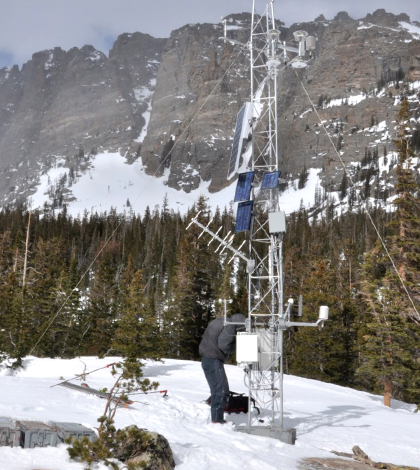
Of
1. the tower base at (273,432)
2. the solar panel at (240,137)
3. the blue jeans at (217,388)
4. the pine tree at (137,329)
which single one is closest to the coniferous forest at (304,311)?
the pine tree at (137,329)

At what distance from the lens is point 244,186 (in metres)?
12.0

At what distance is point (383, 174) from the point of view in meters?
150

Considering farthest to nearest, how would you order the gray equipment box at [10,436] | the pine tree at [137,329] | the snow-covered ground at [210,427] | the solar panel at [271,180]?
the pine tree at [137,329] → the solar panel at [271,180] → the snow-covered ground at [210,427] → the gray equipment box at [10,436]

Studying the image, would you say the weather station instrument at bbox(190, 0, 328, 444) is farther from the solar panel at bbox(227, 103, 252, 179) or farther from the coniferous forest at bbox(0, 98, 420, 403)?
the coniferous forest at bbox(0, 98, 420, 403)

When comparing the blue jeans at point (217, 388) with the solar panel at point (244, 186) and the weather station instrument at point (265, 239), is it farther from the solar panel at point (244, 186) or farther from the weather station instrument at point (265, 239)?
the solar panel at point (244, 186)

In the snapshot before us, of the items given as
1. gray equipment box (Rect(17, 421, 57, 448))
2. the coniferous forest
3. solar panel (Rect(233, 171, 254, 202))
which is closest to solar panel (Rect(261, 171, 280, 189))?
solar panel (Rect(233, 171, 254, 202))

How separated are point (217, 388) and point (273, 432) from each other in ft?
4.37

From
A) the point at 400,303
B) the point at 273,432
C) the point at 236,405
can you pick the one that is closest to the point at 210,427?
the point at 273,432

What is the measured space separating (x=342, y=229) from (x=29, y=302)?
79.0 metres

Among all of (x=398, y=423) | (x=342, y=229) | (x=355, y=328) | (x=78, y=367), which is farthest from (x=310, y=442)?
(x=342, y=229)

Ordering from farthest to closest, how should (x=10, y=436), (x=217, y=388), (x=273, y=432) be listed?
(x=217, y=388), (x=273, y=432), (x=10, y=436)

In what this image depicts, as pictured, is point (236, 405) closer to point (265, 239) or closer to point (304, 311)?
point (265, 239)

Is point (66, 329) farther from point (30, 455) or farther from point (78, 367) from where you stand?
point (30, 455)

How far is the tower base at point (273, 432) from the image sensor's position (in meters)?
9.78
